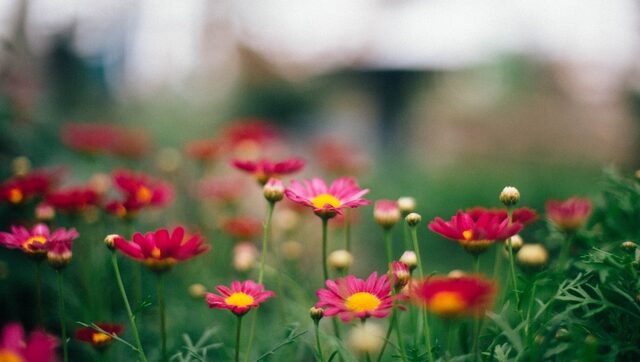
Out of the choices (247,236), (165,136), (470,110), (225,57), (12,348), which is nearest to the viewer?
(12,348)

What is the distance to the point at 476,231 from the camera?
0.71 m

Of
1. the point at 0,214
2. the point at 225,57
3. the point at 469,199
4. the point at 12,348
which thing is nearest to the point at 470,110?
the point at 469,199

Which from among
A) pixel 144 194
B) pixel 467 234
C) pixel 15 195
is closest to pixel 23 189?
pixel 15 195

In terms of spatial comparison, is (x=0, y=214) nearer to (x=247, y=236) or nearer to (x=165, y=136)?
(x=247, y=236)

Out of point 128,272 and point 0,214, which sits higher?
point 0,214

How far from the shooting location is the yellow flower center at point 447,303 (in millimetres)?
548

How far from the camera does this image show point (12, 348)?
59 cm

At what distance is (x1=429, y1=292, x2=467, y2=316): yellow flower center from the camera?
548 millimetres

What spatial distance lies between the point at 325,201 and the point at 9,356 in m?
0.51

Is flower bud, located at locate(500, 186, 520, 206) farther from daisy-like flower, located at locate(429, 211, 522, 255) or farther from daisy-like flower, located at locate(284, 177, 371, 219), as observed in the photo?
daisy-like flower, located at locate(284, 177, 371, 219)

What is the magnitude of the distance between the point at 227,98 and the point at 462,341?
871cm

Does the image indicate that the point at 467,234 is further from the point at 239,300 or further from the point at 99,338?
the point at 99,338

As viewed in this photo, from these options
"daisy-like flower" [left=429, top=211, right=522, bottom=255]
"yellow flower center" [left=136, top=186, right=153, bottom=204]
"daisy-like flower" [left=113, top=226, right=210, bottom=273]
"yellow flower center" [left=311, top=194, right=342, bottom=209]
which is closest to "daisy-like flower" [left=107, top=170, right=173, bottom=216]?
"yellow flower center" [left=136, top=186, right=153, bottom=204]

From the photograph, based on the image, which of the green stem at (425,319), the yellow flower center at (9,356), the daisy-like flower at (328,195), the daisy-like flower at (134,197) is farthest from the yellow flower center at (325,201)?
the yellow flower center at (9,356)
